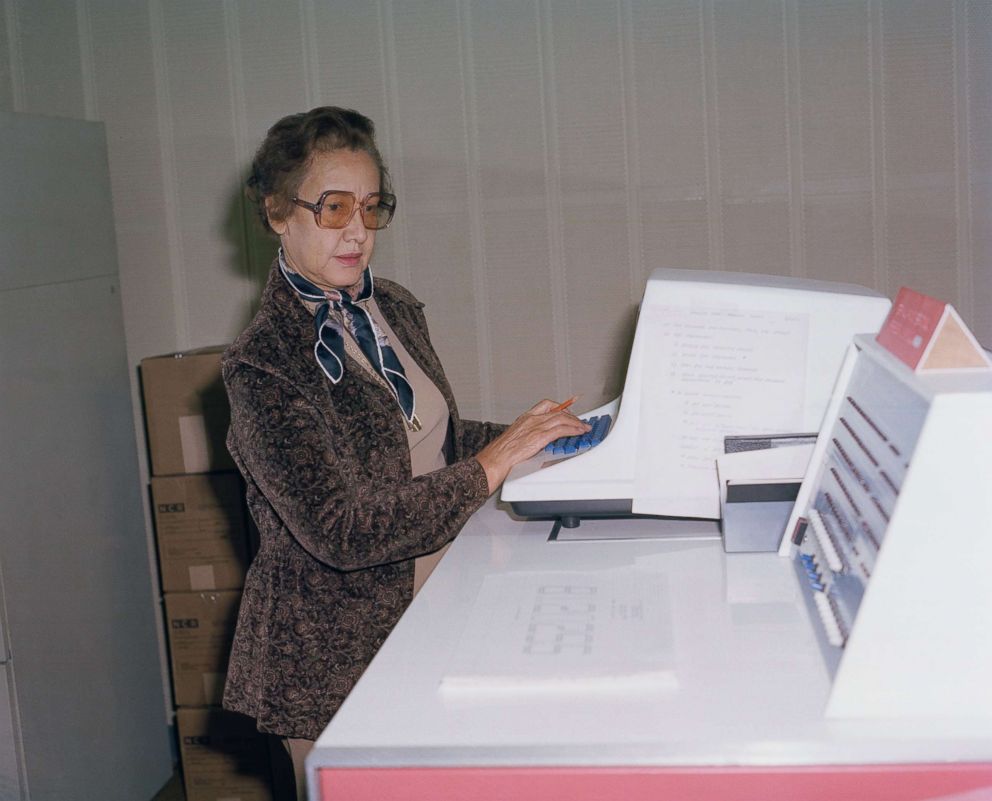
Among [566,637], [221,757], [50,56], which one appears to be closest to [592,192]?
[50,56]

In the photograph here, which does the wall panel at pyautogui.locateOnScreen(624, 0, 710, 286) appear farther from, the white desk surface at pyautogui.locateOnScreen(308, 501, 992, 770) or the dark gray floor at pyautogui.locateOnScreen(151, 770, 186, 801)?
the dark gray floor at pyautogui.locateOnScreen(151, 770, 186, 801)

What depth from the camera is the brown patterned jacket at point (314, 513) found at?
1.66 metres

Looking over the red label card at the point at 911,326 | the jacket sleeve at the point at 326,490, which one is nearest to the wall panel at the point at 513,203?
the jacket sleeve at the point at 326,490

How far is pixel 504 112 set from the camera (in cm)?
302

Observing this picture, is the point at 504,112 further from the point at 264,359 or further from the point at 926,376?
the point at 926,376

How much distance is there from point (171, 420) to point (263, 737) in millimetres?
816

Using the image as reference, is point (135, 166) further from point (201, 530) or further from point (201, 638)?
point (201, 638)

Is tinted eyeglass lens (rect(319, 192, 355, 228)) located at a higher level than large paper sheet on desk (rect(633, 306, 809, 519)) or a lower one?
higher

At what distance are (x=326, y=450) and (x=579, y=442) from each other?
428mm

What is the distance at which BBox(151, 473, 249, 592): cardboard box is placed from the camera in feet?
9.65

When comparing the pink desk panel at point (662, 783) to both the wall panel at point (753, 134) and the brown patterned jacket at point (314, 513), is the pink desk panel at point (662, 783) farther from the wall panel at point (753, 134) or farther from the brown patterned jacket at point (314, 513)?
the wall panel at point (753, 134)

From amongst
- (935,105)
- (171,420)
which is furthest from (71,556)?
(935,105)

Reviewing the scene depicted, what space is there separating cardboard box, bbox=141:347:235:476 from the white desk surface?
1.50 metres

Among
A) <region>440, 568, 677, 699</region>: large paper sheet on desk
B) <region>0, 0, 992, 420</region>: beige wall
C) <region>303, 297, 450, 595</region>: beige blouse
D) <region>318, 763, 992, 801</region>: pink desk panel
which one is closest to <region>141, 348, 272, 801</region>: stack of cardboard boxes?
<region>0, 0, 992, 420</region>: beige wall
